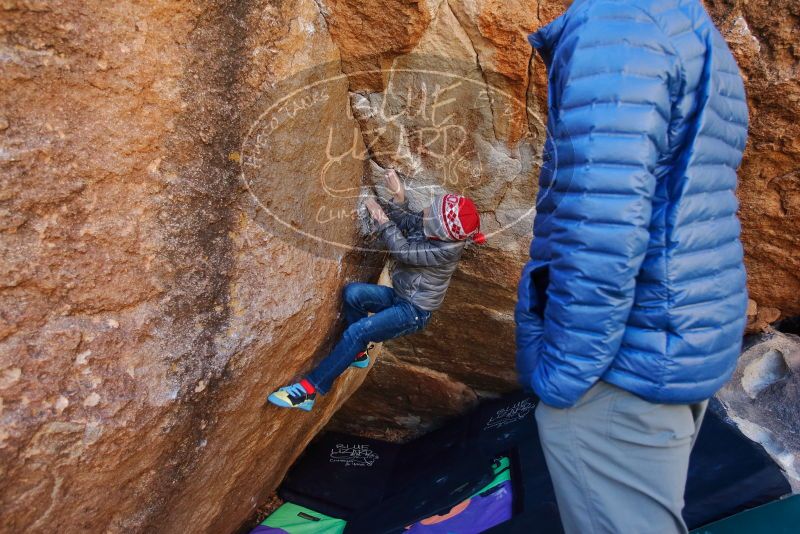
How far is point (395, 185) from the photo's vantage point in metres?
2.43

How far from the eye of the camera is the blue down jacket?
3.94 ft

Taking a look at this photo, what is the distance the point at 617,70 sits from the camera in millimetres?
1208

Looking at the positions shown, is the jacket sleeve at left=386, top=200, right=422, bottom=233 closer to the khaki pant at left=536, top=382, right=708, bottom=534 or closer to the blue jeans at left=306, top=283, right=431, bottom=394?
the blue jeans at left=306, top=283, right=431, bottom=394

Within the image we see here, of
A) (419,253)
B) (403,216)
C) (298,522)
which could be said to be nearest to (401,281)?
(419,253)

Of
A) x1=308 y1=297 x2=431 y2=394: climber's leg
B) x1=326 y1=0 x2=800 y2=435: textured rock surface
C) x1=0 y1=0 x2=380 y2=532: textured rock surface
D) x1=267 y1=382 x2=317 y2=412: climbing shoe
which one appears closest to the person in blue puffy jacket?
x1=326 y1=0 x2=800 y2=435: textured rock surface

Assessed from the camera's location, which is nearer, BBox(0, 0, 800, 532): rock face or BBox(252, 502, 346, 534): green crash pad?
BBox(0, 0, 800, 532): rock face

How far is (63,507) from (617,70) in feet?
6.04

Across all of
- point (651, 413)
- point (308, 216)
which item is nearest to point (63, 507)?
point (308, 216)

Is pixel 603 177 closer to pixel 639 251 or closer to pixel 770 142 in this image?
pixel 639 251

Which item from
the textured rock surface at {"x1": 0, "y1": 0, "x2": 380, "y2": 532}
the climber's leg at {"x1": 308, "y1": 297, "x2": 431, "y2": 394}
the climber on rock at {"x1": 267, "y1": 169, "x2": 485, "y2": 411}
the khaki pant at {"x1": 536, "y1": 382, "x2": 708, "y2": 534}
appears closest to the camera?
the khaki pant at {"x1": 536, "y1": 382, "x2": 708, "y2": 534}

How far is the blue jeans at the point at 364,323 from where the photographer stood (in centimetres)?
238

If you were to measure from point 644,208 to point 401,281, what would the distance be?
1334 millimetres

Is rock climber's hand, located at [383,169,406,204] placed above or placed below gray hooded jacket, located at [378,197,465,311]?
above

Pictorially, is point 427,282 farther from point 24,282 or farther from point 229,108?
point 24,282
